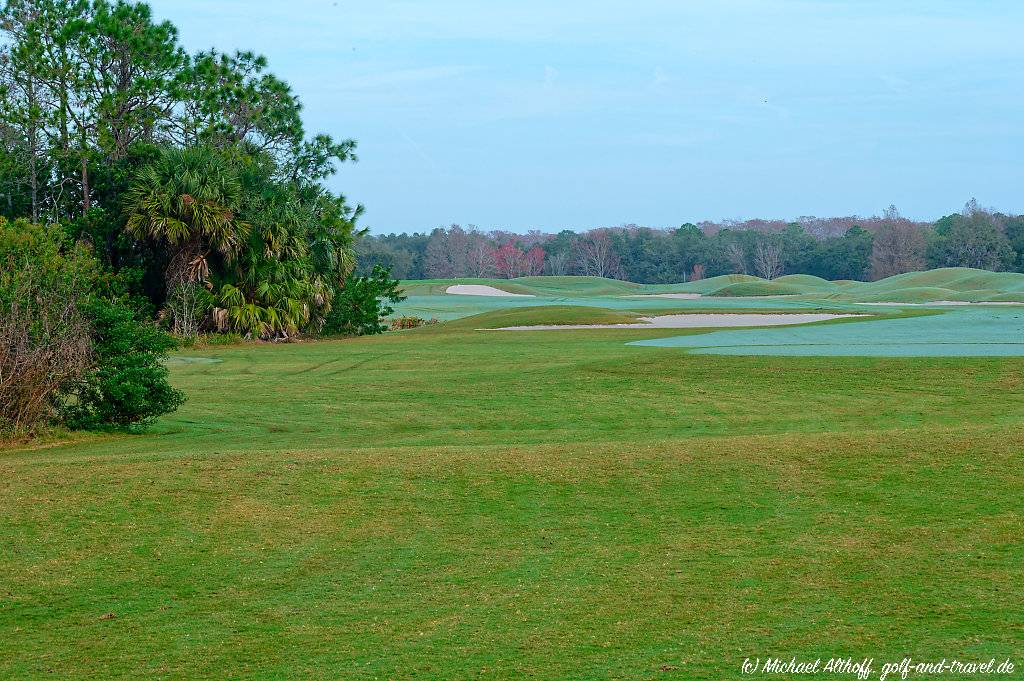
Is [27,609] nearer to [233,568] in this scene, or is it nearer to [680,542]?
[233,568]

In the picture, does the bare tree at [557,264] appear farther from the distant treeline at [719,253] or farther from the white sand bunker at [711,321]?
the white sand bunker at [711,321]

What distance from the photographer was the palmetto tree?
115 ft

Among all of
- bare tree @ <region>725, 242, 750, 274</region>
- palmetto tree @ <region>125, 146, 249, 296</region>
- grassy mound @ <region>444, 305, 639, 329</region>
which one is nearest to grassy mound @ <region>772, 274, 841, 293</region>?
bare tree @ <region>725, 242, 750, 274</region>

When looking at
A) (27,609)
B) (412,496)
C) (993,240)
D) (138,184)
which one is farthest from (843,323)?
(993,240)

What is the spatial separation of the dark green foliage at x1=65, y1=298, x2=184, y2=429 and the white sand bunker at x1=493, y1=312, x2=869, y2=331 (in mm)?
25164

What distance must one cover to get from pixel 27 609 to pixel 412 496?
12.2 feet

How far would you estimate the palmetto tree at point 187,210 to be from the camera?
34969 mm

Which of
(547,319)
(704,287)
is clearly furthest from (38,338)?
(704,287)

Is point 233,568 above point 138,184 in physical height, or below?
below

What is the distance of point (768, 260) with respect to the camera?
438ft

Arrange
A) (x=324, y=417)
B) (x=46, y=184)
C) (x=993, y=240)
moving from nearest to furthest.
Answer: (x=324, y=417), (x=46, y=184), (x=993, y=240)

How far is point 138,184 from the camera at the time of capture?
35.6m

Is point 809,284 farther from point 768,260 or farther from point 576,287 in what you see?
point 768,260

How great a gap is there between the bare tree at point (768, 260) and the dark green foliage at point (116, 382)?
12075 centimetres
